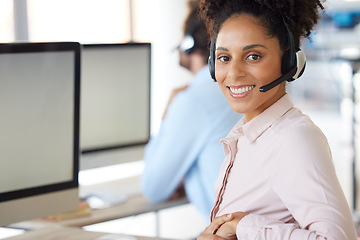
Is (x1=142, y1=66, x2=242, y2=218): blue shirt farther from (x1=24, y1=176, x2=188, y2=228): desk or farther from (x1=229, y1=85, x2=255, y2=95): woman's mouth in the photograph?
(x1=229, y1=85, x2=255, y2=95): woman's mouth

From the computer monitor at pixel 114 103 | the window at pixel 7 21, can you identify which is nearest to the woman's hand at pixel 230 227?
the computer monitor at pixel 114 103

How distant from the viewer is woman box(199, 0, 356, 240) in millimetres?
879

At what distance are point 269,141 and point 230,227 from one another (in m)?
0.17

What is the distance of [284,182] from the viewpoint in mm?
916

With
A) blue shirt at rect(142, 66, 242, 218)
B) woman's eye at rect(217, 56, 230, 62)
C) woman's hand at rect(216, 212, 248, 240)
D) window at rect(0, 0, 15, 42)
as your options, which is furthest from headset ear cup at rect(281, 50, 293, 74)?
window at rect(0, 0, 15, 42)

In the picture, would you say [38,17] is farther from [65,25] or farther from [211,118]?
→ [211,118]

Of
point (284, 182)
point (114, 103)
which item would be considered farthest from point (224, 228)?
point (114, 103)

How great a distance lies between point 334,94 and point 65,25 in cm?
445

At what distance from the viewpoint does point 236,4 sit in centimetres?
104

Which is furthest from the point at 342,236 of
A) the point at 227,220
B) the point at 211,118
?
the point at 211,118

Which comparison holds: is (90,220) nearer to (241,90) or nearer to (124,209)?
(124,209)

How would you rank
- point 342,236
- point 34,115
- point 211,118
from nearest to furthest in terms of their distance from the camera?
1. point 342,236
2. point 34,115
3. point 211,118

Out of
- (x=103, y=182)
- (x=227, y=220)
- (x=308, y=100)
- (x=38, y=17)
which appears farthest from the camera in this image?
(x=308, y=100)

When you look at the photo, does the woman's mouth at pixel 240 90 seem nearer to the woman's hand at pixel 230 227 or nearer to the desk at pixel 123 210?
the woman's hand at pixel 230 227
